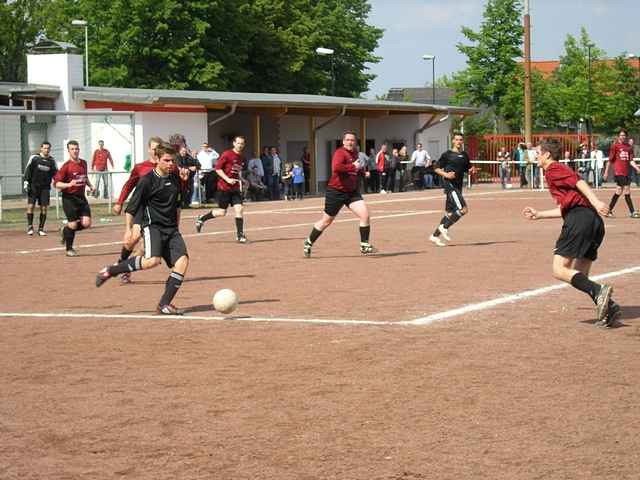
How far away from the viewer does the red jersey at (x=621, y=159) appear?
25.3 m

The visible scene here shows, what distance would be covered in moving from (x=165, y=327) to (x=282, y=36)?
57.3m

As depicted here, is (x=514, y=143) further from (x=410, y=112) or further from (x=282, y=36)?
(x=282, y=36)

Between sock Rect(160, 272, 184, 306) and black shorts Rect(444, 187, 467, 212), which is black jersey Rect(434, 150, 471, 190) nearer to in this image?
black shorts Rect(444, 187, 467, 212)

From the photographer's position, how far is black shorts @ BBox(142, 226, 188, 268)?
1226 centimetres

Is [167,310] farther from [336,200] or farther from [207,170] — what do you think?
[207,170]

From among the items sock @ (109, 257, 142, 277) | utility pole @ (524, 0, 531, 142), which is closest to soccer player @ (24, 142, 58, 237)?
sock @ (109, 257, 142, 277)

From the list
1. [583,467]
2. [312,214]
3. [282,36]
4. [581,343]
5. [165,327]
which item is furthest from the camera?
[282,36]

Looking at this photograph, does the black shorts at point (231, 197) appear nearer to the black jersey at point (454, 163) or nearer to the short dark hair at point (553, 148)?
the black jersey at point (454, 163)

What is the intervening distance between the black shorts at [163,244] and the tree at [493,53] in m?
55.7

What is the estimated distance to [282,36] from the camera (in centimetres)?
6738

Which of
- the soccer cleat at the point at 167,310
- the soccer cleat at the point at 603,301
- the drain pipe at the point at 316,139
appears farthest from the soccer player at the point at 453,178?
the drain pipe at the point at 316,139

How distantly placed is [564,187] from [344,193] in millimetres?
7498

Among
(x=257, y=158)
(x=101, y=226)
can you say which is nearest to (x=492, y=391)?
(x=101, y=226)

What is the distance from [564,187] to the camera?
437 inches
